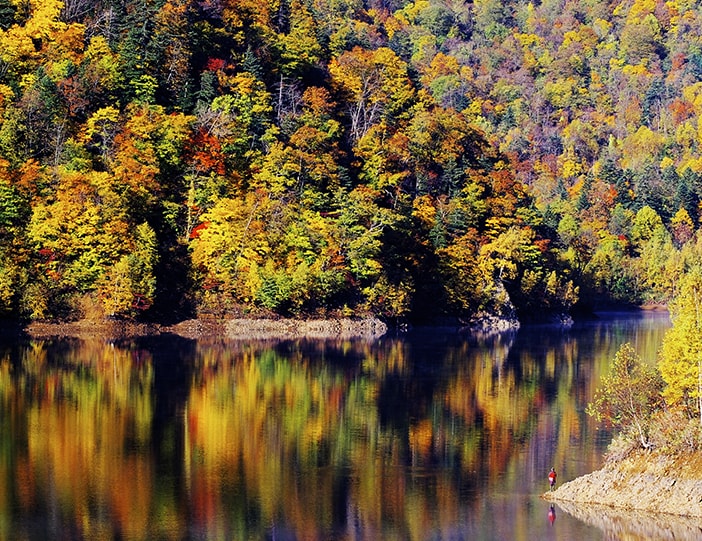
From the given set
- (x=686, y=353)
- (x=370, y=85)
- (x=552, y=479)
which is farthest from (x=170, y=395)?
(x=370, y=85)

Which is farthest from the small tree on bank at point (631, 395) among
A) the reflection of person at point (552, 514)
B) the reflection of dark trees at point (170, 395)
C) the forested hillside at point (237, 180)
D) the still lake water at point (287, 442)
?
the forested hillside at point (237, 180)

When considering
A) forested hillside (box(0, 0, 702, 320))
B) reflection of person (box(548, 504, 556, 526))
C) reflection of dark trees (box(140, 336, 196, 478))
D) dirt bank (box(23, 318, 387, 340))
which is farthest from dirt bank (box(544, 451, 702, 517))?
forested hillside (box(0, 0, 702, 320))

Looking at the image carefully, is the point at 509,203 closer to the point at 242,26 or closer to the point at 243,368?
the point at 242,26

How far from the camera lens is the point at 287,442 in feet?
158

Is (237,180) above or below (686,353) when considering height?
above

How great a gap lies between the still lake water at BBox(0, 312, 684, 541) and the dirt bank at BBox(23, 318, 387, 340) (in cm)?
585

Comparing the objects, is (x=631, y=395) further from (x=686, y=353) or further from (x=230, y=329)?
(x=230, y=329)

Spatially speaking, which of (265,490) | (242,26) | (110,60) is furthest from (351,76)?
(265,490)

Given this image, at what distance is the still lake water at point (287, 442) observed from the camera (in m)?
36.0

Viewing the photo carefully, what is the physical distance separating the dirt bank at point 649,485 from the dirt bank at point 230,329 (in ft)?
178

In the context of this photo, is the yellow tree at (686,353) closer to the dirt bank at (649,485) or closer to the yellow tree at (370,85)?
the dirt bank at (649,485)

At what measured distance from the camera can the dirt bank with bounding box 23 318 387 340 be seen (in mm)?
86312

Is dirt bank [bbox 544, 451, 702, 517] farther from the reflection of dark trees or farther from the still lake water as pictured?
the reflection of dark trees

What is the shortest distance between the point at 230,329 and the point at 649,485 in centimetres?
5979
